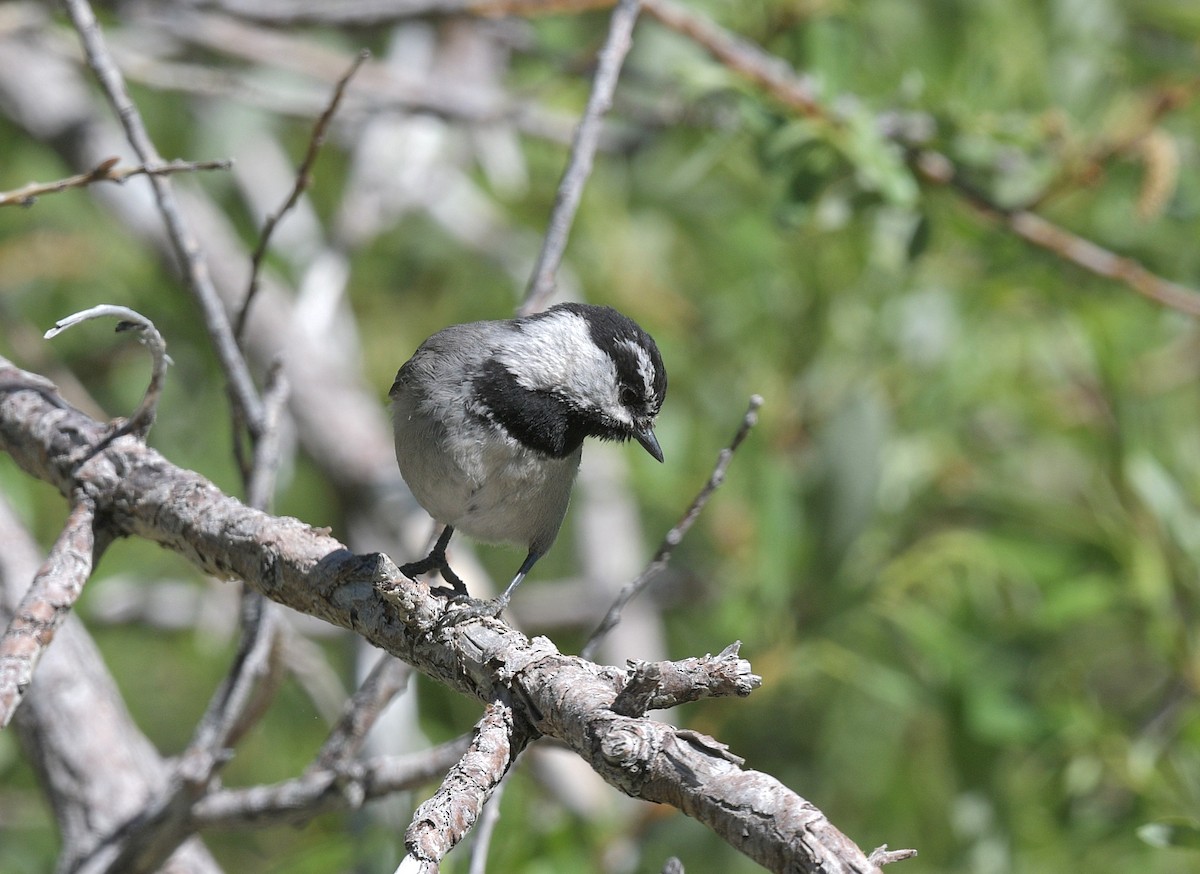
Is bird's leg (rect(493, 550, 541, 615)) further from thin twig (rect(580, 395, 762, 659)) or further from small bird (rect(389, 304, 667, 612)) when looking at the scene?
thin twig (rect(580, 395, 762, 659))

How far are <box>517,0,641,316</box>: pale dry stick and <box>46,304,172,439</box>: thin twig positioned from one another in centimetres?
84

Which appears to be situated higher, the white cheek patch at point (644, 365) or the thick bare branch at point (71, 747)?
the white cheek patch at point (644, 365)

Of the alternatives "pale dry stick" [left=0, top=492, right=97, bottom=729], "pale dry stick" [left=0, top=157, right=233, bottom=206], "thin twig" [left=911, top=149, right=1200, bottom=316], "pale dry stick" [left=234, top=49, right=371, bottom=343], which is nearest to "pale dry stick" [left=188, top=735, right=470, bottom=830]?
"pale dry stick" [left=0, top=492, right=97, bottom=729]

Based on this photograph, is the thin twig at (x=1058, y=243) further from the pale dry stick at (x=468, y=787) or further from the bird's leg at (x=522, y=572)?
the pale dry stick at (x=468, y=787)

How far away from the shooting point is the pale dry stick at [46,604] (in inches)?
69.4

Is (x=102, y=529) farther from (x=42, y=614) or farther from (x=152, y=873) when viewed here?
(x=152, y=873)

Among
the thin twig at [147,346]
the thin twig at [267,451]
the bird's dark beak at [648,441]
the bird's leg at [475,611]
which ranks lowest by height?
the bird's leg at [475,611]

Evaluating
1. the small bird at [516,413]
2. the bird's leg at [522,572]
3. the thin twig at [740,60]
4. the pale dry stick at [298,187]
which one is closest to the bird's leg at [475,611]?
the bird's leg at [522,572]

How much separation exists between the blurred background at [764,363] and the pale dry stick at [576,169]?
950 millimetres

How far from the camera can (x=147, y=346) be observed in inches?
86.4

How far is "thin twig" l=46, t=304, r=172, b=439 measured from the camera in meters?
2.02

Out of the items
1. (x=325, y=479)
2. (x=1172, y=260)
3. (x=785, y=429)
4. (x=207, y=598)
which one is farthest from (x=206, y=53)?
(x=1172, y=260)

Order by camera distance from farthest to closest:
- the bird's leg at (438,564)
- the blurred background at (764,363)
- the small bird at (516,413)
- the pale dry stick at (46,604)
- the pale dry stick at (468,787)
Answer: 1. the blurred background at (764,363)
2. the bird's leg at (438,564)
3. the small bird at (516,413)
4. the pale dry stick at (46,604)
5. the pale dry stick at (468,787)

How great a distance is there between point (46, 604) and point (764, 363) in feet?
11.0
